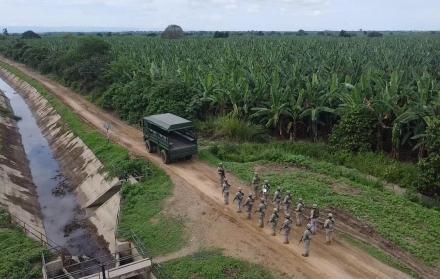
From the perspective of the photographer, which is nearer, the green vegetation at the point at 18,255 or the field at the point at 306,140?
the green vegetation at the point at 18,255

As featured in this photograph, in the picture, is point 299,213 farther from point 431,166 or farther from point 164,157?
point 164,157

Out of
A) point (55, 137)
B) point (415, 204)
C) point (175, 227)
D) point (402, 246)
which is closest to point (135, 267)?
point (175, 227)

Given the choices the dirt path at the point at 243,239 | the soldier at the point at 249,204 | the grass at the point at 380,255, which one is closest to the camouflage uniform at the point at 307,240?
the dirt path at the point at 243,239

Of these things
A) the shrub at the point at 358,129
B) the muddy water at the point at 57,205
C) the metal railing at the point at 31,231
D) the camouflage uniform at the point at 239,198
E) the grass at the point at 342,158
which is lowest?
the muddy water at the point at 57,205

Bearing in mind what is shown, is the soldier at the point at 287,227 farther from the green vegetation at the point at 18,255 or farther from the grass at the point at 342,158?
the green vegetation at the point at 18,255

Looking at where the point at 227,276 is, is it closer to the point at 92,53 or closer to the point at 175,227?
the point at 175,227
